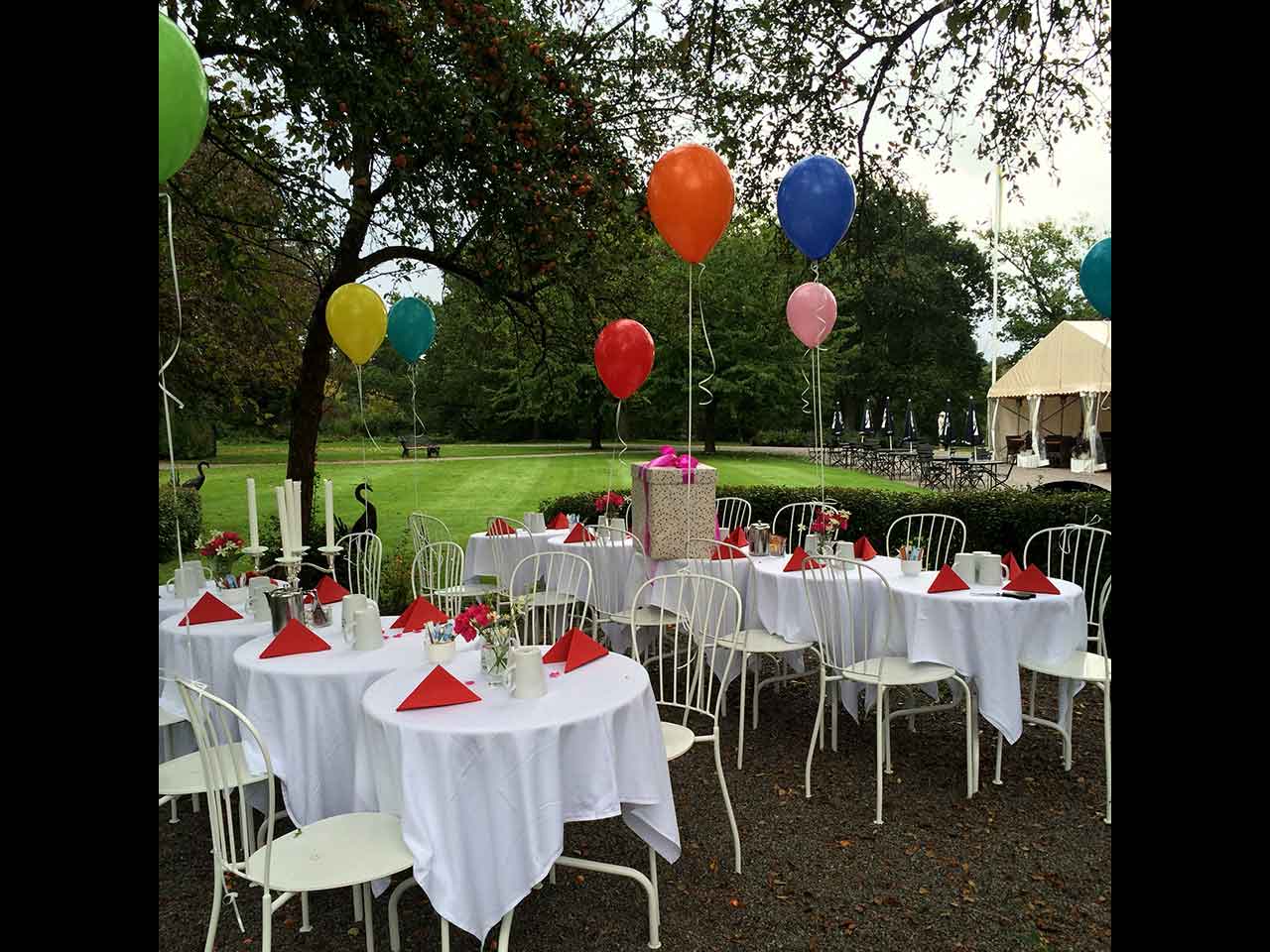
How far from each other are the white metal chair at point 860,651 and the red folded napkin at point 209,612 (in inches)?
120

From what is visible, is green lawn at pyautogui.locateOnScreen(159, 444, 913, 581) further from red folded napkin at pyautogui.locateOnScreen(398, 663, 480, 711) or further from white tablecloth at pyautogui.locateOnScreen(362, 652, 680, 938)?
white tablecloth at pyautogui.locateOnScreen(362, 652, 680, 938)

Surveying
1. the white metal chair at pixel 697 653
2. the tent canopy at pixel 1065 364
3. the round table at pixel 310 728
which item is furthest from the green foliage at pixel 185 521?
the tent canopy at pixel 1065 364

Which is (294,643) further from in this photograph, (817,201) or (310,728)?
(817,201)

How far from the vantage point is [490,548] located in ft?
23.3

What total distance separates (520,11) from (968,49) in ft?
12.8

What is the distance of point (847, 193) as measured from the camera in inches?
186

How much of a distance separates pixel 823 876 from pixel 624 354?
3846mm

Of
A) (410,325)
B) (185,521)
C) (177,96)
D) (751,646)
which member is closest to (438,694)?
(177,96)

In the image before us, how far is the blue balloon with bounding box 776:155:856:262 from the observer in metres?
4.68

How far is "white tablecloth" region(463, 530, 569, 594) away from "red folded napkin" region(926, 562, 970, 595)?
12.1ft

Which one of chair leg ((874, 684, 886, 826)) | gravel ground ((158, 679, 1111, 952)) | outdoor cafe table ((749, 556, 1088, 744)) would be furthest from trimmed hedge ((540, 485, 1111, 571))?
chair leg ((874, 684, 886, 826))
